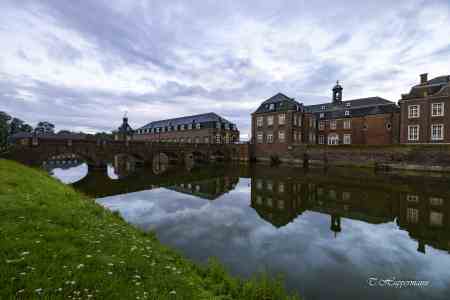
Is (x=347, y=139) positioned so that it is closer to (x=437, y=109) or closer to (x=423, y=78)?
(x=423, y=78)

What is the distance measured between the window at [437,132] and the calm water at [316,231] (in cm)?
2064

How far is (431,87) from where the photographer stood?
1188 inches

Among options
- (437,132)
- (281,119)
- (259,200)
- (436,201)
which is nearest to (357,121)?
(437,132)

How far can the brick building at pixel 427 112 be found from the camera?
28.9 meters

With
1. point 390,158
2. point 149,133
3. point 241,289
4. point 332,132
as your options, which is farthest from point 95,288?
point 149,133

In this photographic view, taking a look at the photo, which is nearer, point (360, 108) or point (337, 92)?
point (360, 108)

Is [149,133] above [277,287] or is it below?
above

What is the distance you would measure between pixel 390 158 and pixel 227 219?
90.6 ft

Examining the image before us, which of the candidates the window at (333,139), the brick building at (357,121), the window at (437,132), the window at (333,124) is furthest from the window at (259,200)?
the window at (333,124)

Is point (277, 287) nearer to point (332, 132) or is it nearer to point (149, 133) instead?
point (332, 132)

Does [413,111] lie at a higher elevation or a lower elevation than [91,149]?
higher

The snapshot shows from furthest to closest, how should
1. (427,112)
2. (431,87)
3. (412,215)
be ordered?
1. (431,87)
2. (427,112)
3. (412,215)

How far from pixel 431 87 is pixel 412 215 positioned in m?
31.2

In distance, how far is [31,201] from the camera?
6.82 m
